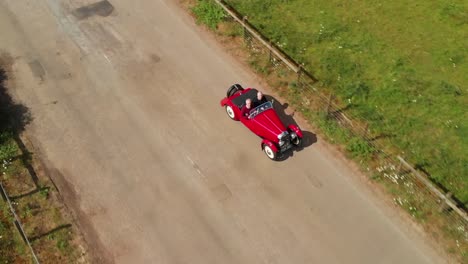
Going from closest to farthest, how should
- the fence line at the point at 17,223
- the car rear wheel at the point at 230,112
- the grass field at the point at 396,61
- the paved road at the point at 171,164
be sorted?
the fence line at the point at 17,223 < the paved road at the point at 171,164 < the grass field at the point at 396,61 < the car rear wheel at the point at 230,112

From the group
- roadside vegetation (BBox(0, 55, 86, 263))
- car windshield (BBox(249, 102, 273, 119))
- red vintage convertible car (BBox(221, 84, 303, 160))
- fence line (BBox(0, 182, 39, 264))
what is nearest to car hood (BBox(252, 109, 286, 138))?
red vintage convertible car (BBox(221, 84, 303, 160))

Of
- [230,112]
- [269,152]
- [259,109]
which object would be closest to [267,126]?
[259,109]

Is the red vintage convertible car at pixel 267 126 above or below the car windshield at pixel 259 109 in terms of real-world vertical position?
below

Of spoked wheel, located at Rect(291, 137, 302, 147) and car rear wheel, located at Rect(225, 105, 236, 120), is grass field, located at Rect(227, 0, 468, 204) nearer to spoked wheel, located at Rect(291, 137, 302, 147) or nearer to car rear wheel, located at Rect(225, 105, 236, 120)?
spoked wheel, located at Rect(291, 137, 302, 147)

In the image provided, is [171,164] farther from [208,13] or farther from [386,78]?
[386,78]

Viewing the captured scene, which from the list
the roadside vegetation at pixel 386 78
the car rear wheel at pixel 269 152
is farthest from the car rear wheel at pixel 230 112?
the roadside vegetation at pixel 386 78

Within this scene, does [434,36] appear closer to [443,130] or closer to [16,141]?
[443,130]

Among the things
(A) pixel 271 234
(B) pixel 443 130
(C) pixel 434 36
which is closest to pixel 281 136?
(A) pixel 271 234

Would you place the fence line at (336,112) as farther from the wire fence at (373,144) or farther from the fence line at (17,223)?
the fence line at (17,223)
